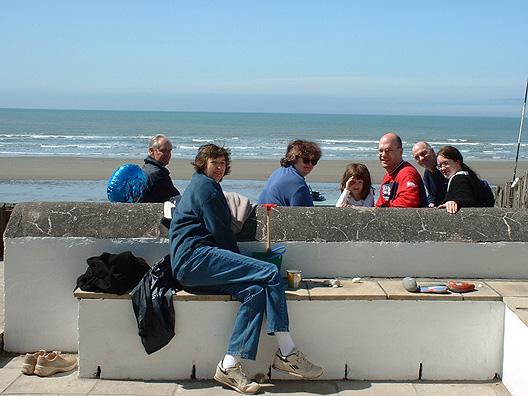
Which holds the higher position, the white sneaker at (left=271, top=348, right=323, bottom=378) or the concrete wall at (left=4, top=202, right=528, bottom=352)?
the concrete wall at (left=4, top=202, right=528, bottom=352)

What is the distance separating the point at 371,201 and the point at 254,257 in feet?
5.02

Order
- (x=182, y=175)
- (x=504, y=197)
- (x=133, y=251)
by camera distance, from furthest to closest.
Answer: (x=182, y=175)
(x=504, y=197)
(x=133, y=251)

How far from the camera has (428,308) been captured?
3854mm

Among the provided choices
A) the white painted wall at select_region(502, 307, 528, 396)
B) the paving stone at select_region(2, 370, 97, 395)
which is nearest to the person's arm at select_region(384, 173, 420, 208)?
the white painted wall at select_region(502, 307, 528, 396)

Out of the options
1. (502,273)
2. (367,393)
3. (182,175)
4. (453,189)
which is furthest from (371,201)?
(182,175)

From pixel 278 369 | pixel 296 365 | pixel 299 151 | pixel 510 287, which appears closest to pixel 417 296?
pixel 510 287

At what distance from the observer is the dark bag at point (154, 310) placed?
3.70m

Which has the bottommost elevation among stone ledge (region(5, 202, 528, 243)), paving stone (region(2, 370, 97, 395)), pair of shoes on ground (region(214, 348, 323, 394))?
paving stone (region(2, 370, 97, 395))

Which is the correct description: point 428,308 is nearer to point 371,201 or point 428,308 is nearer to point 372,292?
point 372,292

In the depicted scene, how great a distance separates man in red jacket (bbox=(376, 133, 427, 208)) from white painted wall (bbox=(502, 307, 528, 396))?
1217 millimetres

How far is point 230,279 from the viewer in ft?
12.2

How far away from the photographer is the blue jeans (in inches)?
144

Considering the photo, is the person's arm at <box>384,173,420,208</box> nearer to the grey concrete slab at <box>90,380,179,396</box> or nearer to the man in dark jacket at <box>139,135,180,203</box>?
the man in dark jacket at <box>139,135,180,203</box>

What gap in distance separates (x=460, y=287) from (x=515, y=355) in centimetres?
52
